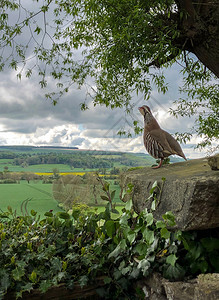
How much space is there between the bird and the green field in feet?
6.08

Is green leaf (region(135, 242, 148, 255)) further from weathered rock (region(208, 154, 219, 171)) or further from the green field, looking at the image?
the green field

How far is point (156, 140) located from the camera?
302cm

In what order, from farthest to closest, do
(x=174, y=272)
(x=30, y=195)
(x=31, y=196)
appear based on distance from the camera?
(x=30, y=195), (x=31, y=196), (x=174, y=272)

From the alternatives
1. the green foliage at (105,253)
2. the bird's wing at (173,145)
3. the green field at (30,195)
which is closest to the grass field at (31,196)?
the green field at (30,195)

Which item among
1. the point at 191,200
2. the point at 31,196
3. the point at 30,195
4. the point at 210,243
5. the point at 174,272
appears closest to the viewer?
the point at 191,200

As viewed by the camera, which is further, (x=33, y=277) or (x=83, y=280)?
(x=83, y=280)

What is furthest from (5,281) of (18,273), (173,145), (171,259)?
(173,145)

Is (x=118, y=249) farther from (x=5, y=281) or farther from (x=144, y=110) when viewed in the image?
(x=144, y=110)

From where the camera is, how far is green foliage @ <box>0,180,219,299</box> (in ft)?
8.11

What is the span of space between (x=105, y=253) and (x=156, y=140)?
1233mm

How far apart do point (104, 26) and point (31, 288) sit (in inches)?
190

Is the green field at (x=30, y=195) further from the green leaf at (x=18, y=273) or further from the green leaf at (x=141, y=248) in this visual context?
the green leaf at (x=141, y=248)

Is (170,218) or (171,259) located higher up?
(170,218)

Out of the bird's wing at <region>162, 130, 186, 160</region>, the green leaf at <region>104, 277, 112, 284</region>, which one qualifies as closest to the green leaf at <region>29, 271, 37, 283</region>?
the green leaf at <region>104, 277, 112, 284</region>
